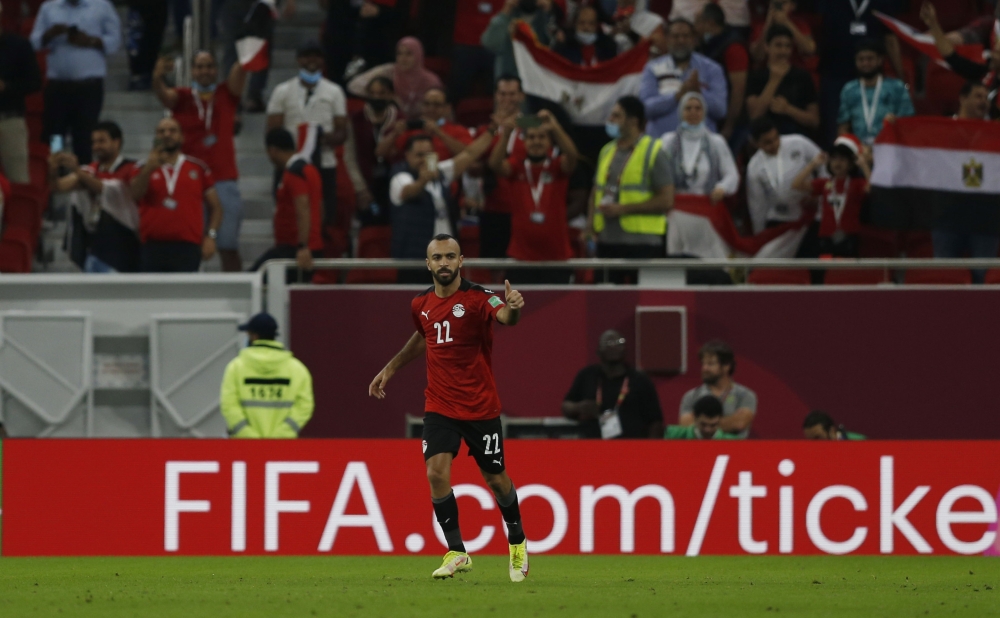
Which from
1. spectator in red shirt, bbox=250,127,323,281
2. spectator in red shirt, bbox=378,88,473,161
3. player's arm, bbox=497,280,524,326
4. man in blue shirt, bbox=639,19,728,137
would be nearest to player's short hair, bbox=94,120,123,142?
spectator in red shirt, bbox=250,127,323,281

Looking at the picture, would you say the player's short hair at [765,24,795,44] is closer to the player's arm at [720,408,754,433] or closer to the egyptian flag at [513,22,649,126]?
the egyptian flag at [513,22,649,126]

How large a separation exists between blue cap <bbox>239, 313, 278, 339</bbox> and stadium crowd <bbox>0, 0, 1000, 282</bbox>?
152 centimetres

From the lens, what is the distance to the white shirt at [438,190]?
14531 millimetres

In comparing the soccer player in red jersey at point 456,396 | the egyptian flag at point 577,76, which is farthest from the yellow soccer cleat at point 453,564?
the egyptian flag at point 577,76

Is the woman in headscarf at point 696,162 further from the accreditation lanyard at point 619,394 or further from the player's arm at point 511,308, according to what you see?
the player's arm at point 511,308

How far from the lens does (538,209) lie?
1448 centimetres

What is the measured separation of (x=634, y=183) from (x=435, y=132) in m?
1.99

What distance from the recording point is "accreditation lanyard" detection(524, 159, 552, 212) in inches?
566

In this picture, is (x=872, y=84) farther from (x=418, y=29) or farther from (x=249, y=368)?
(x=249, y=368)

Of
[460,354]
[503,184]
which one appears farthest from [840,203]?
[460,354]

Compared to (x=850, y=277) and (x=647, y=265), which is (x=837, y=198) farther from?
(x=647, y=265)

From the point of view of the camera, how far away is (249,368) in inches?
519

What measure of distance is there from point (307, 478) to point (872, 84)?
6653 millimetres

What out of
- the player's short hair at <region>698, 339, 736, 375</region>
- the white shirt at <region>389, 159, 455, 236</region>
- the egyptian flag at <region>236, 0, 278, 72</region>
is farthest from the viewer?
the egyptian flag at <region>236, 0, 278, 72</region>
